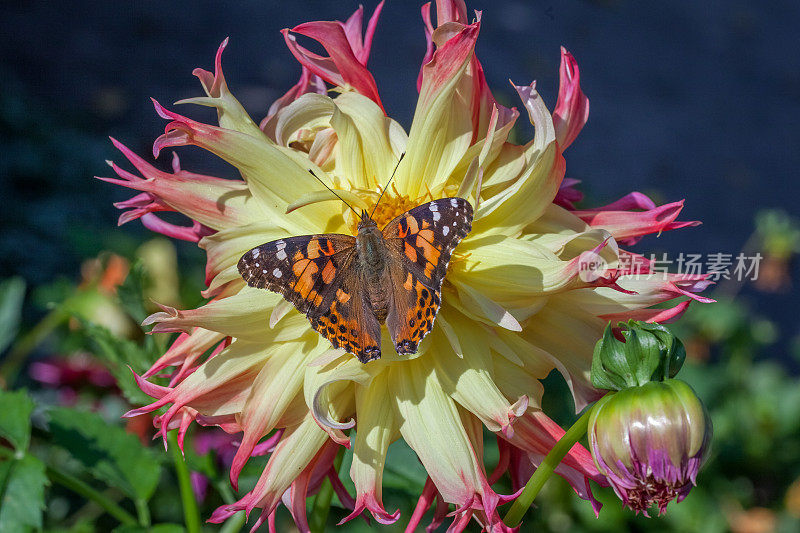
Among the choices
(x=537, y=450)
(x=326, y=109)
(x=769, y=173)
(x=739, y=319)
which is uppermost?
(x=326, y=109)

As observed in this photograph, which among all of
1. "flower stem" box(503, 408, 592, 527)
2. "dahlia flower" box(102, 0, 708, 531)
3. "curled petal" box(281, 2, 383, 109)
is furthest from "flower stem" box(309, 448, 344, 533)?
"curled petal" box(281, 2, 383, 109)

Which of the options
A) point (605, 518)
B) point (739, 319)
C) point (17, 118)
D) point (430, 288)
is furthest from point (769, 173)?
point (430, 288)

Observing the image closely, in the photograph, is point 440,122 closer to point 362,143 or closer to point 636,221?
point 362,143

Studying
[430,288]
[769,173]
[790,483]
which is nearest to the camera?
[430,288]

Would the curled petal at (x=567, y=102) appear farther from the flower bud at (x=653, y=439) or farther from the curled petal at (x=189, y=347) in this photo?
the curled petal at (x=189, y=347)

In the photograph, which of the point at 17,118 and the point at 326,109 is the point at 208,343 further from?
the point at 17,118

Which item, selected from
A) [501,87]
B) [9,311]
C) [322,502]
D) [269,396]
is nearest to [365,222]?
[269,396]
